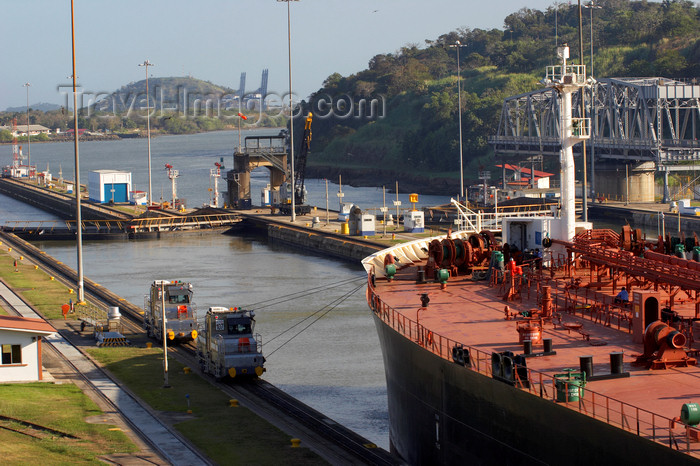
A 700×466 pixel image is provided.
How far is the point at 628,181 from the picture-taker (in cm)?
12975

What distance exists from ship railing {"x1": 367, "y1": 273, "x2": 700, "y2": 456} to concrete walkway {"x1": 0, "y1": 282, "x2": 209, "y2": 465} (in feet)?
29.3

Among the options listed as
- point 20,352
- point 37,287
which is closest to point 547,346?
point 20,352

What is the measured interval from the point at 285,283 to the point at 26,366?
3852cm

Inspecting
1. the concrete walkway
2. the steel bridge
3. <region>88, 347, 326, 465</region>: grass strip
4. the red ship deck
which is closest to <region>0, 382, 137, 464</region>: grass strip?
the concrete walkway

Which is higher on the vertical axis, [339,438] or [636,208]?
[636,208]

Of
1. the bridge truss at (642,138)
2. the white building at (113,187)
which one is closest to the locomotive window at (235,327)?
the bridge truss at (642,138)

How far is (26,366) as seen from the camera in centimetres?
4297

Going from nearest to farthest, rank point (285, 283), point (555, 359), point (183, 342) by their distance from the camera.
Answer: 1. point (555, 359)
2. point (183, 342)
3. point (285, 283)

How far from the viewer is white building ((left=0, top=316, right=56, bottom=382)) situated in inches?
1681

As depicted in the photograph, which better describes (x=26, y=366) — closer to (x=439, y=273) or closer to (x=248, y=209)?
(x=439, y=273)

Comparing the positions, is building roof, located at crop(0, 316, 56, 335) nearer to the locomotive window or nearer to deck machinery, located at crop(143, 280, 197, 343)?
the locomotive window

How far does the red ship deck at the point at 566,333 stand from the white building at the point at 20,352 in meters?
14.8

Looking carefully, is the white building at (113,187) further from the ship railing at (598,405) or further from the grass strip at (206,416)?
the ship railing at (598,405)

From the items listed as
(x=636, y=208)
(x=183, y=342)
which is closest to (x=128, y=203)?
(x=636, y=208)
